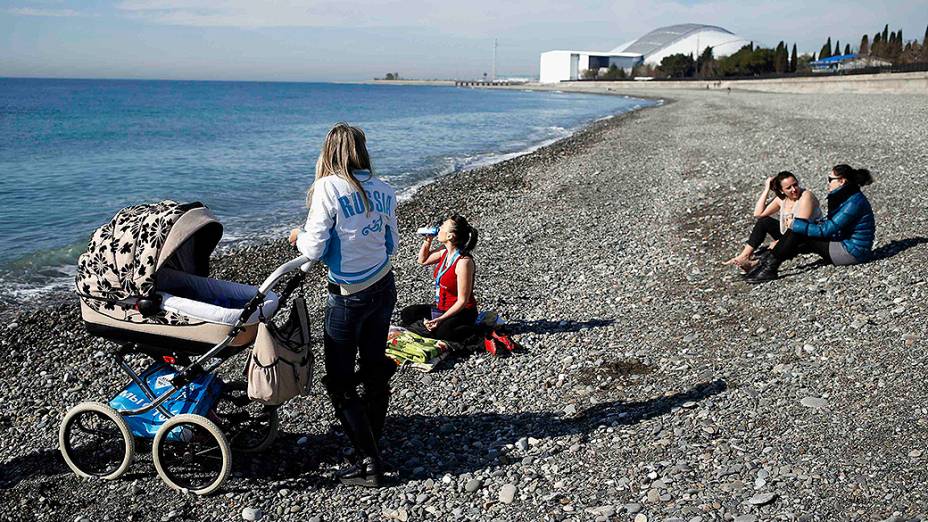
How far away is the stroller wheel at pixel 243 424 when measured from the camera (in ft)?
17.2

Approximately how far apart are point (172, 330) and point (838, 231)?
24.3 ft

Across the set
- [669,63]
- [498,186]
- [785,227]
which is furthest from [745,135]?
[669,63]

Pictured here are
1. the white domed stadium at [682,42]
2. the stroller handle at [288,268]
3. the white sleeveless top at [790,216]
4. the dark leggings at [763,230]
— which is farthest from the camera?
the white domed stadium at [682,42]

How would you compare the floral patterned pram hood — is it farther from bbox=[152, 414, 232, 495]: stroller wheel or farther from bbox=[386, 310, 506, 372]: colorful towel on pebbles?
bbox=[386, 310, 506, 372]: colorful towel on pebbles

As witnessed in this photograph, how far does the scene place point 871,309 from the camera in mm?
7234

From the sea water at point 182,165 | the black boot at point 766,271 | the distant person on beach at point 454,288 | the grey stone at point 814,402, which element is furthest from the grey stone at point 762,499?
the sea water at point 182,165

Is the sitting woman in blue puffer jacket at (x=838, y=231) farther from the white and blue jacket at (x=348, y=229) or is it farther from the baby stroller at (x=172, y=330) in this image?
the baby stroller at (x=172, y=330)

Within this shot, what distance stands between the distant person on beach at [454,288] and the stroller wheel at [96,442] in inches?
113

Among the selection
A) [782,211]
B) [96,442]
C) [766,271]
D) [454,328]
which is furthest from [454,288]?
[782,211]

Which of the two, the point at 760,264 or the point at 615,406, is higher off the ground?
the point at 760,264

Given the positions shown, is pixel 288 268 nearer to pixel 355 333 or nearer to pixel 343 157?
pixel 355 333

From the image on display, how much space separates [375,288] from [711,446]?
8.37ft

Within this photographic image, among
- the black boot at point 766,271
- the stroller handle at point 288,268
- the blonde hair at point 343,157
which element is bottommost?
the black boot at point 766,271

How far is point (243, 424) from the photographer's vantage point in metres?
5.60
